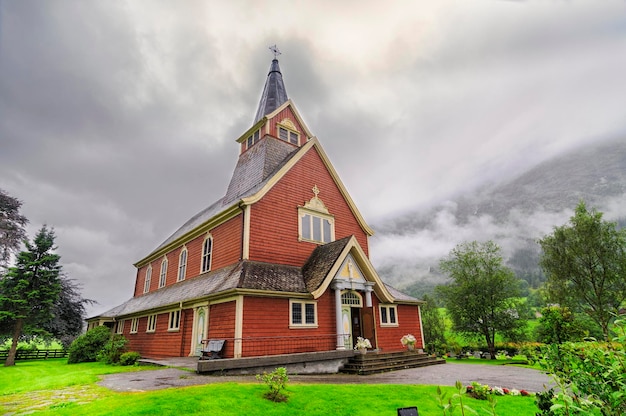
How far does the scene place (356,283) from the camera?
17516mm

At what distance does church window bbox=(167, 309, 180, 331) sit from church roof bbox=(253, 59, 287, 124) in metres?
15.4

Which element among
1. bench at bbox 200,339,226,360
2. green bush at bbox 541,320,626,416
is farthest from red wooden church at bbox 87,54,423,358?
green bush at bbox 541,320,626,416

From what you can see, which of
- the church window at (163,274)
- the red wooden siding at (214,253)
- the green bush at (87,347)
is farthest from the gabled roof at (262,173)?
the green bush at (87,347)

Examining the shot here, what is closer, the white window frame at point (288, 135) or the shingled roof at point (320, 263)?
the shingled roof at point (320, 263)

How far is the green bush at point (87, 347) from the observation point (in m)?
22.9

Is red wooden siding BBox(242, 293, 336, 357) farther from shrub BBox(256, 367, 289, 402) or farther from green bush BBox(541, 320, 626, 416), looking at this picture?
green bush BBox(541, 320, 626, 416)

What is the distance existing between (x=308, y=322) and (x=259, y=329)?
2654mm

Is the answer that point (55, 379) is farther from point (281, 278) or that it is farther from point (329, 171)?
point (329, 171)

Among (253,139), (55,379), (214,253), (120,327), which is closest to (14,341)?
(120,327)

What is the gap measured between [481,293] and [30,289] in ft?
123

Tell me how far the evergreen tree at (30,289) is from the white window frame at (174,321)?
591 inches

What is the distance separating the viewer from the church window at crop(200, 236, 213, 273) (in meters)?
20.2

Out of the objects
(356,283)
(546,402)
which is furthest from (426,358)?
(546,402)

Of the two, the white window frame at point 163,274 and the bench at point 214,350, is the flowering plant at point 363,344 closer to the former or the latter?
the bench at point 214,350
